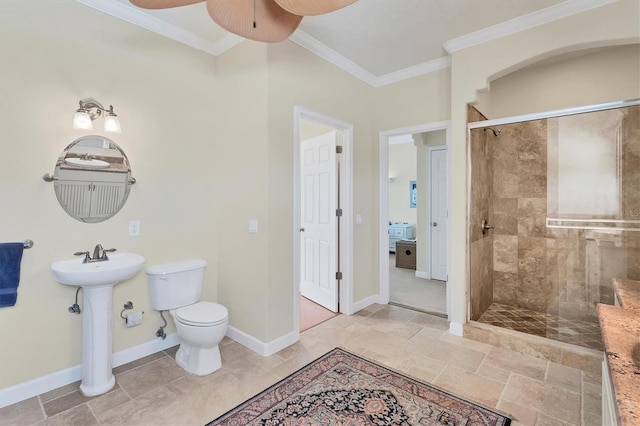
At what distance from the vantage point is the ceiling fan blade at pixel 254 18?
152 centimetres

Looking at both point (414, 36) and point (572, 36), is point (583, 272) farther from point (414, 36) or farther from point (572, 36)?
point (414, 36)

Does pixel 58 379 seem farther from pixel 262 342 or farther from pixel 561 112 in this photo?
pixel 561 112

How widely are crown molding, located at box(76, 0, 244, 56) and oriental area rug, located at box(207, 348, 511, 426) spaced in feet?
9.15

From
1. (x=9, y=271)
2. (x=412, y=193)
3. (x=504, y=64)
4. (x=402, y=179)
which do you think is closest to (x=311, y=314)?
(x=9, y=271)

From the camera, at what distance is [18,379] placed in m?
1.97

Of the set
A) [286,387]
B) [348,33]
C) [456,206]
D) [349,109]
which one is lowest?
[286,387]

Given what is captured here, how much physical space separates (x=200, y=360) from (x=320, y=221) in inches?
76.0

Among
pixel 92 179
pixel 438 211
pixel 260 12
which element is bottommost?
pixel 438 211

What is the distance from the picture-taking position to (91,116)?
7.27 ft

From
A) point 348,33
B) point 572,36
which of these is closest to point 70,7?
point 348,33

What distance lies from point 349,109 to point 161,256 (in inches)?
93.0

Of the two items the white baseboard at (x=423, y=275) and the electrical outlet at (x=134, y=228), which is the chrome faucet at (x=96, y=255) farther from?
the white baseboard at (x=423, y=275)

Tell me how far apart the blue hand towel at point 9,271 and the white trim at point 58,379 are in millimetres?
556

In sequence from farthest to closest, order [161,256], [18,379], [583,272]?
[583,272]
[161,256]
[18,379]
